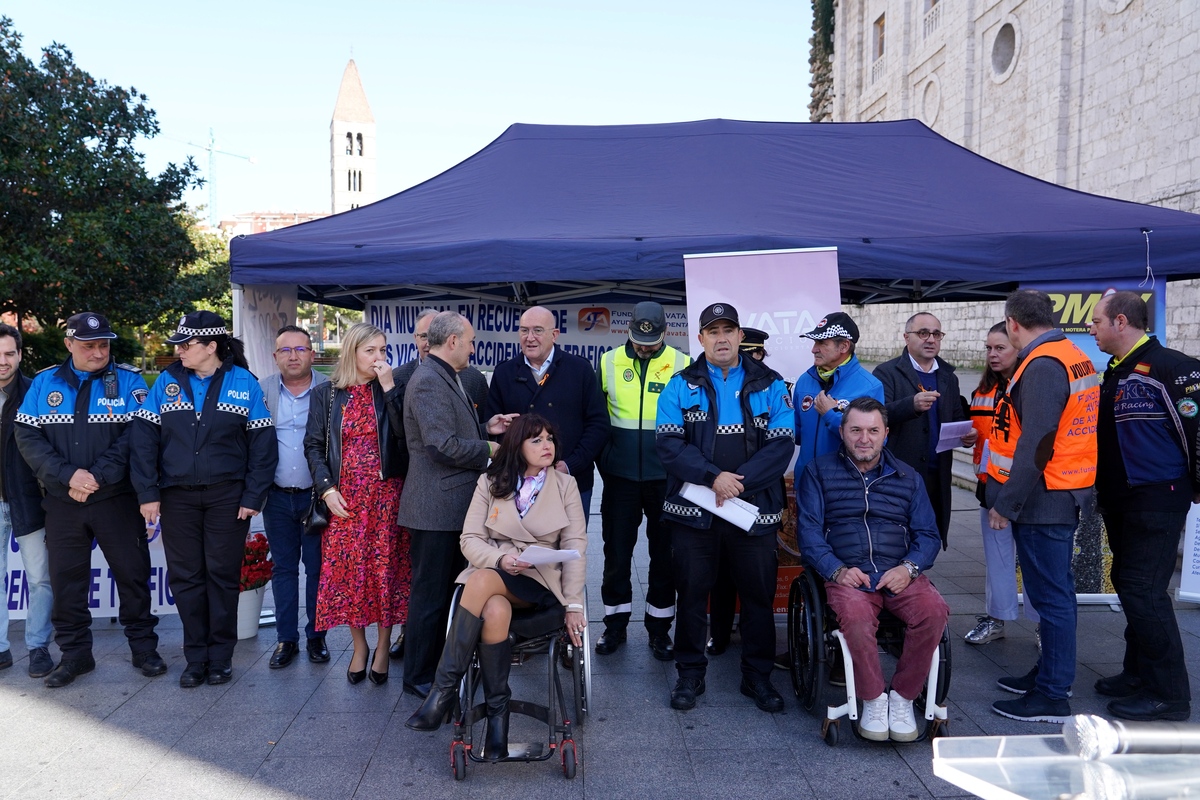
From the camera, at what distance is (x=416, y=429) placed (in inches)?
148

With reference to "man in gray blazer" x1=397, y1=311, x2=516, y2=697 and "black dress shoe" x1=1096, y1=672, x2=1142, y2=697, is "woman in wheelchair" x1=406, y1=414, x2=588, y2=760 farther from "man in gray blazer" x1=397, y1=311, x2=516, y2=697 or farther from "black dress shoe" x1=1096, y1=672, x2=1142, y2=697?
"black dress shoe" x1=1096, y1=672, x2=1142, y2=697

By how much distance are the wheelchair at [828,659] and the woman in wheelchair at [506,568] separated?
1.04 meters

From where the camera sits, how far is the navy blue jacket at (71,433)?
4035mm

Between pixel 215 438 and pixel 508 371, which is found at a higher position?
pixel 508 371

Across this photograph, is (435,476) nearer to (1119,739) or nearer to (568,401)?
(568,401)

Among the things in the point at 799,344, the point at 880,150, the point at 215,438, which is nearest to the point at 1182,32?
the point at 880,150

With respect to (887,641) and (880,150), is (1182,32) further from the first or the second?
(887,641)

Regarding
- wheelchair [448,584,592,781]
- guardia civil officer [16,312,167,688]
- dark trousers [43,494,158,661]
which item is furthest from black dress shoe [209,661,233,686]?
wheelchair [448,584,592,781]

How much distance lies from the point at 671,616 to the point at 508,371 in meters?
1.63

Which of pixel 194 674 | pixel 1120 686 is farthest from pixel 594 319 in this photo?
pixel 1120 686

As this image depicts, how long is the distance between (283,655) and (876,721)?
302 centimetres

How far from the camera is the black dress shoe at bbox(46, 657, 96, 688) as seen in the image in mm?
4062

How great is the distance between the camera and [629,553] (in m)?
4.51

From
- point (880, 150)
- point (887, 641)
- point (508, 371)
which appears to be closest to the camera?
point (887, 641)
